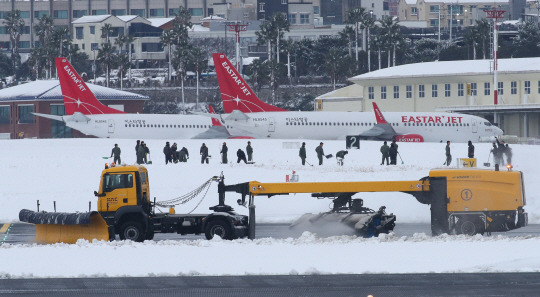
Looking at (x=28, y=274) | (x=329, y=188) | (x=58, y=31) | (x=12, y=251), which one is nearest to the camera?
(x=28, y=274)

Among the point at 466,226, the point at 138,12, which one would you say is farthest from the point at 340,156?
the point at 138,12

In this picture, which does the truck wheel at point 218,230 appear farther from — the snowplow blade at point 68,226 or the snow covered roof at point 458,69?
the snow covered roof at point 458,69

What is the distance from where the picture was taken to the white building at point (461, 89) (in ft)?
254

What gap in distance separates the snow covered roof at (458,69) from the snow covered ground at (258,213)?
26.4m

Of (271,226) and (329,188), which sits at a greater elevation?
(329,188)

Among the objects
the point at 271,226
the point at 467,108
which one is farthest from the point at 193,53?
the point at 271,226

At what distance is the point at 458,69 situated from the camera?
84.1 meters

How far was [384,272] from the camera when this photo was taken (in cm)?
2161

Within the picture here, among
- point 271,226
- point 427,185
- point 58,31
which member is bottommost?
point 271,226

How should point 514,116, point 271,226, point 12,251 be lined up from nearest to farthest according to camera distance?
point 12,251 → point 271,226 → point 514,116

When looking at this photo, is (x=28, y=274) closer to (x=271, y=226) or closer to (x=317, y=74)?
(x=271, y=226)

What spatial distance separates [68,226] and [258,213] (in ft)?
37.0

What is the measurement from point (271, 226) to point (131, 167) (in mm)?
6560

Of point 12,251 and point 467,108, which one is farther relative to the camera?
point 467,108
